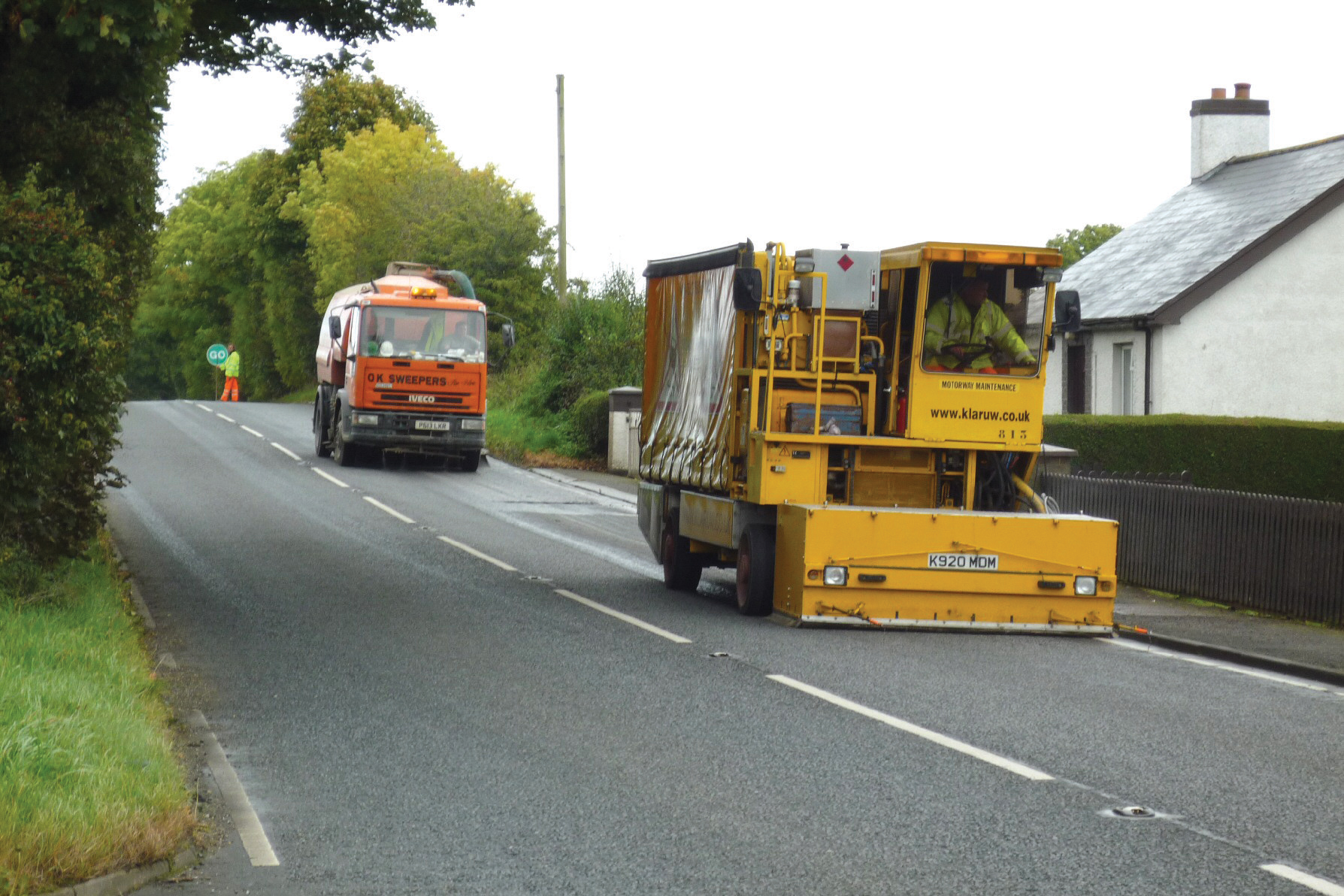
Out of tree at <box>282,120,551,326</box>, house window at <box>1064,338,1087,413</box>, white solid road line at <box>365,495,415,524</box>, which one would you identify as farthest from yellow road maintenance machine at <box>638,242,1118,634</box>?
tree at <box>282,120,551,326</box>

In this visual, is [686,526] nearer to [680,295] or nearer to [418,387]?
[680,295]

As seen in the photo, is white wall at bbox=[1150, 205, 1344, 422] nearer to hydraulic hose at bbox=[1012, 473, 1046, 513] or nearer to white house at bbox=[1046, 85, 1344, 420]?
white house at bbox=[1046, 85, 1344, 420]

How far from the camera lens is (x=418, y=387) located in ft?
101

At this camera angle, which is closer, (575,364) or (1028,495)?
(1028,495)

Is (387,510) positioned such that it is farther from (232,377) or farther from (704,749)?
(232,377)

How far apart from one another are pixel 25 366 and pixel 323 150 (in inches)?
2250

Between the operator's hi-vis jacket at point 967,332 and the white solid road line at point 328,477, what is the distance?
14974mm

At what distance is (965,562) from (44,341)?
7062mm

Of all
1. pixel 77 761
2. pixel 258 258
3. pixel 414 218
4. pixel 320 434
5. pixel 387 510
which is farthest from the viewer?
pixel 258 258

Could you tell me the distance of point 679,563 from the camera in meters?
16.2

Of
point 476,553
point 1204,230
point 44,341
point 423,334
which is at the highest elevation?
point 1204,230

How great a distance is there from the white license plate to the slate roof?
17.6m

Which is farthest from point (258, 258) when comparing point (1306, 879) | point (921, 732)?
point (1306, 879)

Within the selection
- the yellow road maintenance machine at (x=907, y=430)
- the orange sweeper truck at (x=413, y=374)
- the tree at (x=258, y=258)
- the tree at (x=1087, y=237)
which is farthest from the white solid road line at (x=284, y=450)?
the tree at (x=1087, y=237)
